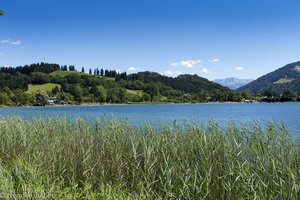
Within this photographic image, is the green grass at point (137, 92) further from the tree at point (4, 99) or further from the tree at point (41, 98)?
the tree at point (4, 99)

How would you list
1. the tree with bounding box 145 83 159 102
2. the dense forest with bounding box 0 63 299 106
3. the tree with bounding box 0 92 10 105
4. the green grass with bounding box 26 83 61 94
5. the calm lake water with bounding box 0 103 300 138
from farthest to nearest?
the tree with bounding box 145 83 159 102 → the green grass with bounding box 26 83 61 94 → the dense forest with bounding box 0 63 299 106 → the tree with bounding box 0 92 10 105 → the calm lake water with bounding box 0 103 300 138

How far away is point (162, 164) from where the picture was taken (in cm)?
805

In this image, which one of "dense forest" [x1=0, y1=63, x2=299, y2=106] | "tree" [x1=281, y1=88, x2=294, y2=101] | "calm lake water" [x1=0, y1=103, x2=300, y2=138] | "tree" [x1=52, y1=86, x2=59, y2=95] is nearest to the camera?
"calm lake water" [x1=0, y1=103, x2=300, y2=138]

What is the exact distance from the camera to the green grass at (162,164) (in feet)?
21.8

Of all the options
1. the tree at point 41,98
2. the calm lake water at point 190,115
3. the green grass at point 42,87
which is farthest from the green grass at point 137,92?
the calm lake water at point 190,115

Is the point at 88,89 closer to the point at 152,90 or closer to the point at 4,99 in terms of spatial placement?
the point at 152,90

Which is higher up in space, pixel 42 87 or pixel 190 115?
pixel 42 87

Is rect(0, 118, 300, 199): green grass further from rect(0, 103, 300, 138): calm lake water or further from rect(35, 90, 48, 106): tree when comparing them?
rect(35, 90, 48, 106): tree

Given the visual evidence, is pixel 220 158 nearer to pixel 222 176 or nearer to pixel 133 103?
pixel 222 176

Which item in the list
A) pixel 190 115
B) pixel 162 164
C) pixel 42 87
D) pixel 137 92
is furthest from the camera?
pixel 137 92

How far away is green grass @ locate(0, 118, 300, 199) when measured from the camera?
6.65 m

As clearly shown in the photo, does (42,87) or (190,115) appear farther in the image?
(42,87)

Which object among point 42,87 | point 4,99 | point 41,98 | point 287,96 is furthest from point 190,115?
point 287,96

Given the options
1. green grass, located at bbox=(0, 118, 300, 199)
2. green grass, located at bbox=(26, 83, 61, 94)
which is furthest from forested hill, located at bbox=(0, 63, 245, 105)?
green grass, located at bbox=(0, 118, 300, 199)
